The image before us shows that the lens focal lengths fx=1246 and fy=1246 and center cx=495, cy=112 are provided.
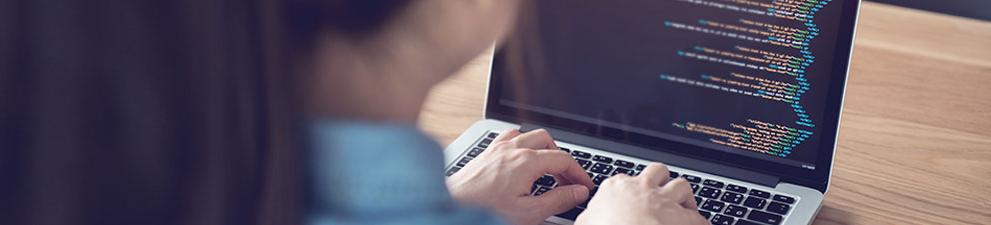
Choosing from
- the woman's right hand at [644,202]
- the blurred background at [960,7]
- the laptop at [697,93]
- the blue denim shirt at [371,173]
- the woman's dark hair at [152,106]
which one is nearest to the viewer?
the woman's dark hair at [152,106]

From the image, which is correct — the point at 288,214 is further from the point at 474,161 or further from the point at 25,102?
the point at 474,161

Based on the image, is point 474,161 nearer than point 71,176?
No

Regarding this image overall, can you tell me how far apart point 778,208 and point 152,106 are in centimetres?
66

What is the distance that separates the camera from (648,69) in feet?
3.74

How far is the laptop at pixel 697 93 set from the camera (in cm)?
106

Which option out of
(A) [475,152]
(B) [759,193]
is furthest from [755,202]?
(A) [475,152]

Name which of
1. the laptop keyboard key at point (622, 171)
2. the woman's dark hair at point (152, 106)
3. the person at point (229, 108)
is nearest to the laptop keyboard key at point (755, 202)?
the laptop keyboard key at point (622, 171)

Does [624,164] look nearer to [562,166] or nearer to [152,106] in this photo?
[562,166]

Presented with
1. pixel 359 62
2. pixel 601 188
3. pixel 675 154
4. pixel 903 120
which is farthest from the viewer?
pixel 903 120

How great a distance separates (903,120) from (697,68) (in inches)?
11.4

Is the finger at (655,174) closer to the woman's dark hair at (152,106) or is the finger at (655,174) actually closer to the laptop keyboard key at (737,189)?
the laptop keyboard key at (737,189)

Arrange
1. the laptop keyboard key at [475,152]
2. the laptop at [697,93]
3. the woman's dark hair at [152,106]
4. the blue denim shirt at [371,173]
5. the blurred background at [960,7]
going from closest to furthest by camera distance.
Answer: the woman's dark hair at [152,106] < the blue denim shirt at [371,173] < the laptop at [697,93] < the laptop keyboard key at [475,152] < the blurred background at [960,7]

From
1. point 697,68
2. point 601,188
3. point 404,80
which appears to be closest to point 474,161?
point 601,188

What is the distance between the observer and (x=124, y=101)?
503 mm
